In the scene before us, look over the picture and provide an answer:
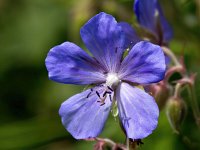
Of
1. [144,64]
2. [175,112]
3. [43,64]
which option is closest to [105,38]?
[144,64]

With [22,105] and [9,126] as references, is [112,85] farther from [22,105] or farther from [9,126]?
[22,105]

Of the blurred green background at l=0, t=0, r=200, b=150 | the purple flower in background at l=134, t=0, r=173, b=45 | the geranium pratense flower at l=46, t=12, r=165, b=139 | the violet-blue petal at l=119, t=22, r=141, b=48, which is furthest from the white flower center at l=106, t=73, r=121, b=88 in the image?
the blurred green background at l=0, t=0, r=200, b=150

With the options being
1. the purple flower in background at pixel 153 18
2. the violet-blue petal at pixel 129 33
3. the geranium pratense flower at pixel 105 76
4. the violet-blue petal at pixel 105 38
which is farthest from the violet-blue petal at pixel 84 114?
the purple flower in background at pixel 153 18

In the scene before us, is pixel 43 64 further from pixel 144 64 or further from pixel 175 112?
pixel 144 64

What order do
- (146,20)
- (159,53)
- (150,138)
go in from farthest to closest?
(150,138) → (146,20) → (159,53)

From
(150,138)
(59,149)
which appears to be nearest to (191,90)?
(150,138)
